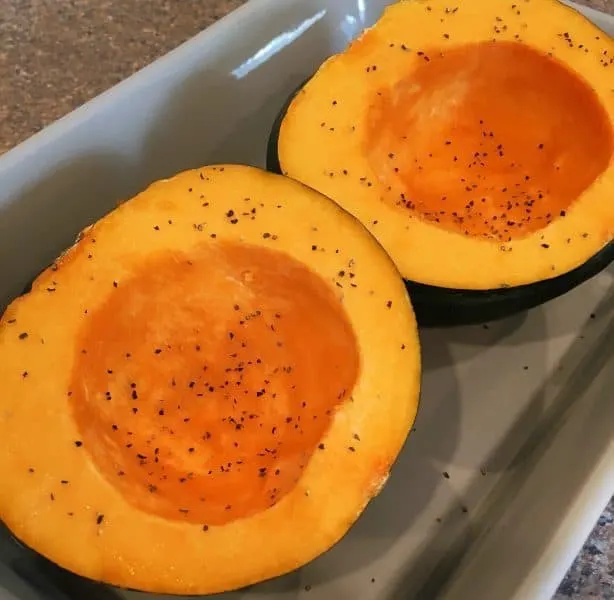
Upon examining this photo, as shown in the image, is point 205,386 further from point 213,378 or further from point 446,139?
point 446,139

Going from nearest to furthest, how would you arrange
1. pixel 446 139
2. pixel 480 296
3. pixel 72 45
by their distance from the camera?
pixel 480 296 < pixel 446 139 < pixel 72 45

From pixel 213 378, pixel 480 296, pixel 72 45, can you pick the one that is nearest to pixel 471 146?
pixel 480 296

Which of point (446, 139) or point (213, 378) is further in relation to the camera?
point (446, 139)

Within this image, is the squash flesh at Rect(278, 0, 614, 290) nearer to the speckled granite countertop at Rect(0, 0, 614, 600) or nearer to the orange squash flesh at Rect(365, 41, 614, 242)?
the orange squash flesh at Rect(365, 41, 614, 242)

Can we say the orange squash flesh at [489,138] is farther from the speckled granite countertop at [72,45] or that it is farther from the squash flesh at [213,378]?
the speckled granite countertop at [72,45]

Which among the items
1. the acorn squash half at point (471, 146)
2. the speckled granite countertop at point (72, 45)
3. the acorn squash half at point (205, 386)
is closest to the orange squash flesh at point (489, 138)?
the acorn squash half at point (471, 146)

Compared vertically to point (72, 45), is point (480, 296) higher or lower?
lower

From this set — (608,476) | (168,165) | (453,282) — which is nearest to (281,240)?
(453,282)
